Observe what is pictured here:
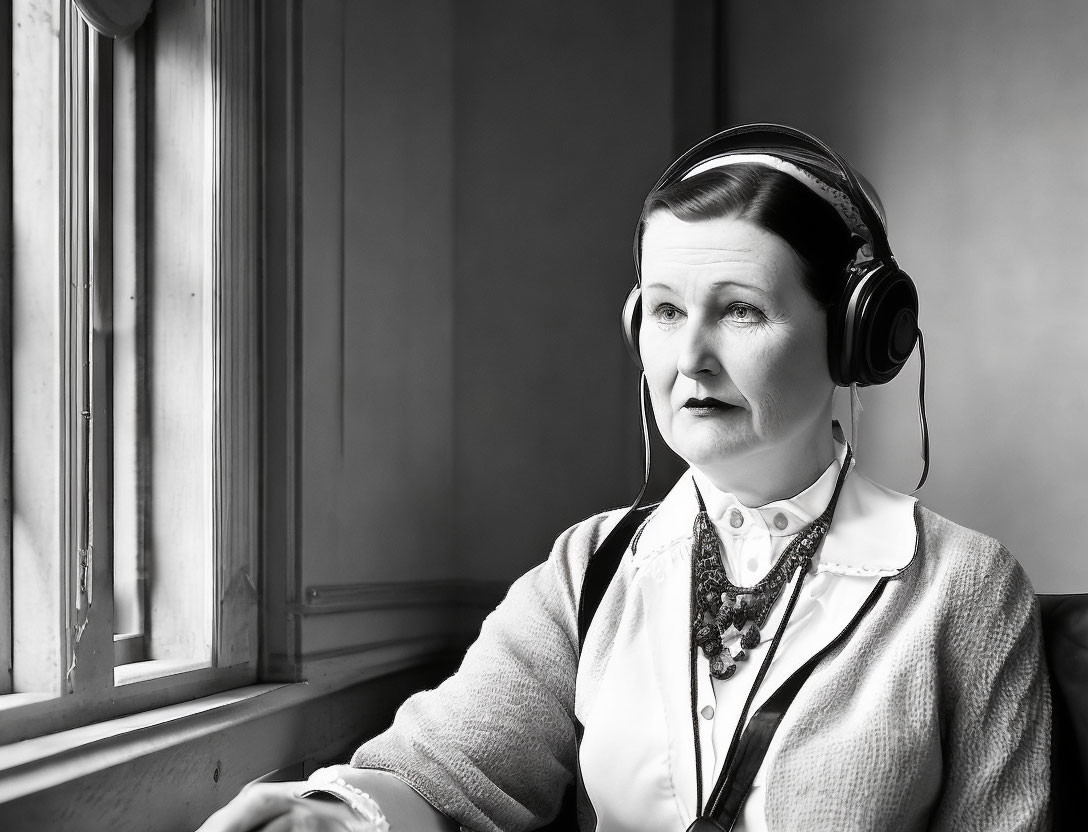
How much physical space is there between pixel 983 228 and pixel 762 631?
1150 millimetres

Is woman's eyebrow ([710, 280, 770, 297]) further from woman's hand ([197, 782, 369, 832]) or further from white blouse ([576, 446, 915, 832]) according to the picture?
woman's hand ([197, 782, 369, 832])

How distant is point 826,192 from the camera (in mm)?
1173

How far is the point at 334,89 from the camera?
168 centimetres

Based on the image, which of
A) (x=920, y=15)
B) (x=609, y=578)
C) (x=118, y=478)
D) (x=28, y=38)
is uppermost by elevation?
(x=920, y=15)

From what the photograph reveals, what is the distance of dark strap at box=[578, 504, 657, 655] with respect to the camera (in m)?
1.25

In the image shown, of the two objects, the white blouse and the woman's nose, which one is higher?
the woman's nose

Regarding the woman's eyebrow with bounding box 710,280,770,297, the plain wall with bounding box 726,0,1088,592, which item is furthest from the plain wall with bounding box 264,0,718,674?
the woman's eyebrow with bounding box 710,280,770,297

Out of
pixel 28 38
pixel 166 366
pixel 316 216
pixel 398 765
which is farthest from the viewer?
pixel 316 216

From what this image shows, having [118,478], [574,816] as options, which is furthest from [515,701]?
[118,478]

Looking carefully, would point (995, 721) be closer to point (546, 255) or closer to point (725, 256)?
point (725, 256)

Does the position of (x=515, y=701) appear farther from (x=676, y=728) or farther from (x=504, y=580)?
(x=504, y=580)

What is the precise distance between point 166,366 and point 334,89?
543 mm

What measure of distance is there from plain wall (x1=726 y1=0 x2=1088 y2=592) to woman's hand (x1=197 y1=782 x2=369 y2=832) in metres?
1.42

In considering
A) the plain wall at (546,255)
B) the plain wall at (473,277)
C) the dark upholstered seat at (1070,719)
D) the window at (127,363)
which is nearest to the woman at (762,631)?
the dark upholstered seat at (1070,719)
